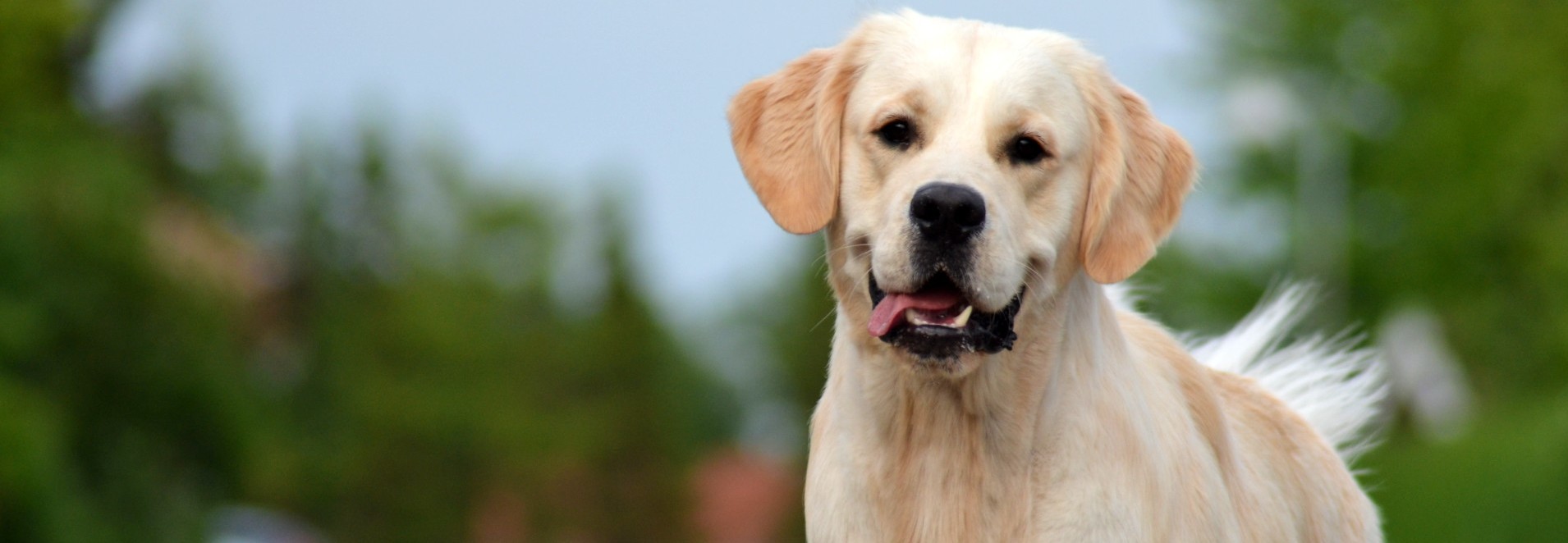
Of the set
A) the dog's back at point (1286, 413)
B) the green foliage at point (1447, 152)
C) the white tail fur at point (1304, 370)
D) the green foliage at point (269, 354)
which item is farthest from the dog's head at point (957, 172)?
the green foliage at point (1447, 152)

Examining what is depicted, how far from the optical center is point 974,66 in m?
5.95

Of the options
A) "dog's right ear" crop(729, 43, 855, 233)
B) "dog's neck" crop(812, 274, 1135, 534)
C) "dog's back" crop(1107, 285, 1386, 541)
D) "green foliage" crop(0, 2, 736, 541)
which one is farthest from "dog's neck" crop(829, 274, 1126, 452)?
"green foliage" crop(0, 2, 736, 541)

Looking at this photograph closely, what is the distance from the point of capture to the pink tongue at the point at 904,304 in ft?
19.0

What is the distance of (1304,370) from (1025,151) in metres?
2.78

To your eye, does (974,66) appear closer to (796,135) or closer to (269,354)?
(796,135)

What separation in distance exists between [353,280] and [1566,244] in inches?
1162

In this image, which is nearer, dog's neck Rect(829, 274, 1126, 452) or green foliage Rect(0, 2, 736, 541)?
dog's neck Rect(829, 274, 1126, 452)

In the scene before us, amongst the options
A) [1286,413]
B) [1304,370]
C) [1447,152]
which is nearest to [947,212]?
[1286,413]

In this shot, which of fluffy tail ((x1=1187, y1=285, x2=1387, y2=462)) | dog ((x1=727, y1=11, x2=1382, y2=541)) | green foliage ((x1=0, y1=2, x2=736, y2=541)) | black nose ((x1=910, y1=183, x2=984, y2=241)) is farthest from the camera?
green foliage ((x1=0, y1=2, x2=736, y2=541))

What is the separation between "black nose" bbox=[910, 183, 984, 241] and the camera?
5.60 meters

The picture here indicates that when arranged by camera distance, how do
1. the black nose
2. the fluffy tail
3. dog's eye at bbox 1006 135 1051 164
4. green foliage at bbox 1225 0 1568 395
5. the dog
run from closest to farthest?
the black nose, the dog, dog's eye at bbox 1006 135 1051 164, the fluffy tail, green foliage at bbox 1225 0 1568 395

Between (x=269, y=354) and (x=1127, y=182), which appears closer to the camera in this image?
(x=1127, y=182)

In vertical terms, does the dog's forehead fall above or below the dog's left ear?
above

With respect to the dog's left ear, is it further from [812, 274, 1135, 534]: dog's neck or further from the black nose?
the black nose
